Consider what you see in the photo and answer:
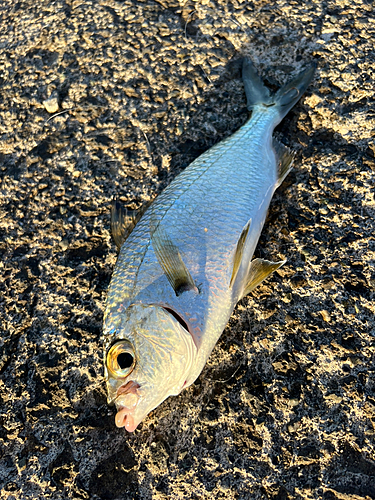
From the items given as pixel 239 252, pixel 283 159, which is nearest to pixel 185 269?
pixel 239 252

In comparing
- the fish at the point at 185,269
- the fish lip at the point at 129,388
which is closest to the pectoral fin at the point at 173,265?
the fish at the point at 185,269

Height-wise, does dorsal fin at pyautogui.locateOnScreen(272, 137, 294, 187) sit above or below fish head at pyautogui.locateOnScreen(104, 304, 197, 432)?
above

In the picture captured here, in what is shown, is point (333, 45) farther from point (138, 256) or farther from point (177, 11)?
point (138, 256)

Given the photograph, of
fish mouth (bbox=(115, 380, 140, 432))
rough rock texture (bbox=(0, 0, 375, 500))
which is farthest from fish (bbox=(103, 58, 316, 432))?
rough rock texture (bbox=(0, 0, 375, 500))

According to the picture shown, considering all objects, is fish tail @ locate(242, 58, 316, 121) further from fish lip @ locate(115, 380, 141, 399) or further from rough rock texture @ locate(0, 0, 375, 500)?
fish lip @ locate(115, 380, 141, 399)

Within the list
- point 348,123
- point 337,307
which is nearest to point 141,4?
point 348,123

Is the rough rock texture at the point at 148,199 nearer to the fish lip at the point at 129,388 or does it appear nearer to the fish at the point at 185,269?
the fish at the point at 185,269
